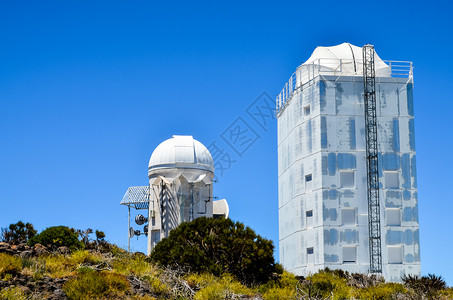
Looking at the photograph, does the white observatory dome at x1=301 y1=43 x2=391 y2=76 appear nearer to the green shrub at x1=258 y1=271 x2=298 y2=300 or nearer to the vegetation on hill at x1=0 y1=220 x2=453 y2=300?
the vegetation on hill at x1=0 y1=220 x2=453 y2=300

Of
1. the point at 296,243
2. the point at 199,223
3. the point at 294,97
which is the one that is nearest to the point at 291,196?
the point at 296,243

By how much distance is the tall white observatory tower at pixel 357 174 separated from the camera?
172 ft

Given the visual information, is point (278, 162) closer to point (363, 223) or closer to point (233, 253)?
point (363, 223)

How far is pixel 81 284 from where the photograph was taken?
73.7 feet

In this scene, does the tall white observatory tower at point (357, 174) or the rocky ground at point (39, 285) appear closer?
the rocky ground at point (39, 285)

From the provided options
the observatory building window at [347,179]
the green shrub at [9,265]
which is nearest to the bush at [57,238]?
the green shrub at [9,265]

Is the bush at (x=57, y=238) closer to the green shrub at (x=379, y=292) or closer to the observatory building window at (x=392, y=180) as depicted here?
the green shrub at (x=379, y=292)

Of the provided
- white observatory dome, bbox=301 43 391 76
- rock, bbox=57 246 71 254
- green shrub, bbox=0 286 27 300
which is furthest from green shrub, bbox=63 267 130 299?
white observatory dome, bbox=301 43 391 76

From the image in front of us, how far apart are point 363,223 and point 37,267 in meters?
34.1

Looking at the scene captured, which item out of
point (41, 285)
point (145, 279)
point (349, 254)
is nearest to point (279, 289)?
point (145, 279)

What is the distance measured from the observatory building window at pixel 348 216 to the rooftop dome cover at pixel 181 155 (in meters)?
14.2

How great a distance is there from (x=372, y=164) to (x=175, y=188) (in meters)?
18.2

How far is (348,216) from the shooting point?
5303 cm

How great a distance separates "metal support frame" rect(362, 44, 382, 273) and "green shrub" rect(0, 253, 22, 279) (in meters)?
34.3
